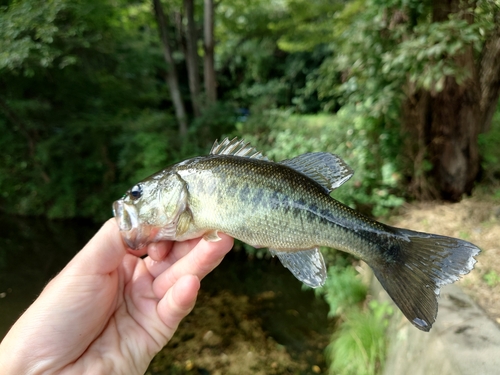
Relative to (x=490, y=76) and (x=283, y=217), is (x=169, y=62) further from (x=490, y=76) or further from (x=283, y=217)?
(x=283, y=217)

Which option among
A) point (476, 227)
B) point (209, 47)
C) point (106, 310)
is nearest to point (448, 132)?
point (476, 227)

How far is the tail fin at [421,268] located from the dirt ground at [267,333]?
2.10 m

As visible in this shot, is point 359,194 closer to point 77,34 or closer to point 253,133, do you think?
point 253,133

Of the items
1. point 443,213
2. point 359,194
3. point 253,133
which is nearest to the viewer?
point 443,213

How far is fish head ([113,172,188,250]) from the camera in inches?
76.9

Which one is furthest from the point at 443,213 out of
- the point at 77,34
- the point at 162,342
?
A: the point at 77,34

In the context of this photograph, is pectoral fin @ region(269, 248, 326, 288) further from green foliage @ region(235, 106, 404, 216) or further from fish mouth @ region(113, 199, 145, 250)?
green foliage @ region(235, 106, 404, 216)

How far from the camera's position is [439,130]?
4.81 meters

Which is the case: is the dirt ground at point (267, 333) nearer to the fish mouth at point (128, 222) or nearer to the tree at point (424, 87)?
the tree at point (424, 87)

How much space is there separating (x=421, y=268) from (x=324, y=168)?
2.61ft

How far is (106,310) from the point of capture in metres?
2.09

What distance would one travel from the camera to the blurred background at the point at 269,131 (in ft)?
13.1

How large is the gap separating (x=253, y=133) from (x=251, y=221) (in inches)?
202

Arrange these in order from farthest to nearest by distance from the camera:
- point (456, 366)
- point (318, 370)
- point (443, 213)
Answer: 1. point (443, 213)
2. point (318, 370)
3. point (456, 366)
